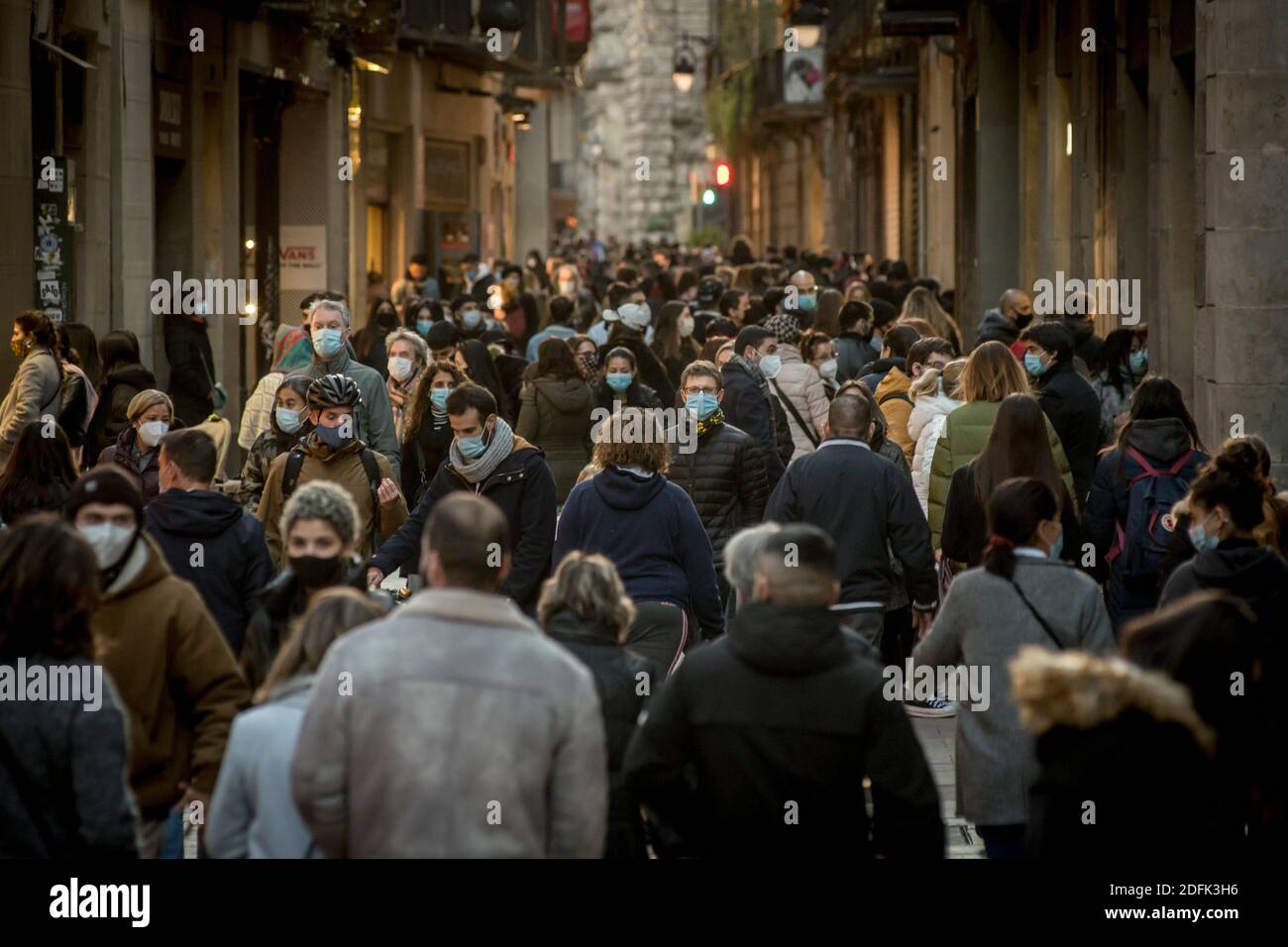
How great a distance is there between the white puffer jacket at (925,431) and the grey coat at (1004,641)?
4203 millimetres

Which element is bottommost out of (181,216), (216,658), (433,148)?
(216,658)

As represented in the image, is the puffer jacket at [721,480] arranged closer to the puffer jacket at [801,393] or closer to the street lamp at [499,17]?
the puffer jacket at [801,393]

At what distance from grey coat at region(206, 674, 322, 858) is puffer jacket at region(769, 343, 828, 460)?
8.05 metres

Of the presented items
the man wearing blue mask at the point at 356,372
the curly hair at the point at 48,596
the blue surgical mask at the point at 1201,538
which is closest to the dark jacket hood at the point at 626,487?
the blue surgical mask at the point at 1201,538

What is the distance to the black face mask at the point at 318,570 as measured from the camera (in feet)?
22.0

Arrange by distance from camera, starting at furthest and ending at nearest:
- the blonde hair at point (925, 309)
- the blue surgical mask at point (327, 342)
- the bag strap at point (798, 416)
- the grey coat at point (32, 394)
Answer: the blonde hair at point (925, 309)
the bag strap at point (798, 416)
the grey coat at point (32, 394)
the blue surgical mask at point (327, 342)

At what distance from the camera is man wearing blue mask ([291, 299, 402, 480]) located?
11.6 m

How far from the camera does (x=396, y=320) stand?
17391 millimetres

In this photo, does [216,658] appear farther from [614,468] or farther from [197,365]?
[197,365]

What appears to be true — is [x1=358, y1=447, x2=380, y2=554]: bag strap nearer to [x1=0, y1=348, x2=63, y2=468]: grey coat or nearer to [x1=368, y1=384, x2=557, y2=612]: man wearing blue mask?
[x1=368, y1=384, x2=557, y2=612]: man wearing blue mask

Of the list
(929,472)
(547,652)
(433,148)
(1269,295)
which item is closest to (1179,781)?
(547,652)

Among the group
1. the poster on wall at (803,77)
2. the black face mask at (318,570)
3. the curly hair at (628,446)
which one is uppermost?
the poster on wall at (803,77)

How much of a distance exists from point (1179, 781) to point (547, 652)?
1348 mm
